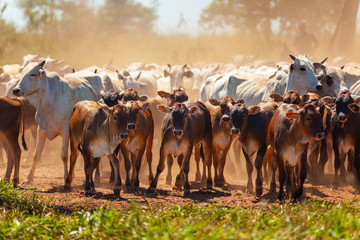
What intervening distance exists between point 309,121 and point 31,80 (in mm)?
5442

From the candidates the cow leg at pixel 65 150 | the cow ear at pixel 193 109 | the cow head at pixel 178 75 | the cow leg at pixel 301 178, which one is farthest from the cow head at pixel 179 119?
the cow head at pixel 178 75

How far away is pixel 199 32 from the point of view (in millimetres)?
53750

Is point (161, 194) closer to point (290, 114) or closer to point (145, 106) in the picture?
point (145, 106)

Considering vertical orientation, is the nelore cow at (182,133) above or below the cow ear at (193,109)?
below

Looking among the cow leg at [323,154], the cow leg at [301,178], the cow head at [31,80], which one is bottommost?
the cow leg at [301,178]

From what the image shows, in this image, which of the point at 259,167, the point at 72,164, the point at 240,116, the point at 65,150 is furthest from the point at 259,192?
the point at 65,150

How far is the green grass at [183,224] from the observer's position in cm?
528

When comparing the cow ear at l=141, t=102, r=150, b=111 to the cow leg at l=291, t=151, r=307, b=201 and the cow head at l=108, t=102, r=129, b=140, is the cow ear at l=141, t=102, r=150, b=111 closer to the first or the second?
the cow head at l=108, t=102, r=129, b=140

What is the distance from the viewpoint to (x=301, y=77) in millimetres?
11180

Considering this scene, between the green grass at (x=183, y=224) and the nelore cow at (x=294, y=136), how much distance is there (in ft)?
3.78

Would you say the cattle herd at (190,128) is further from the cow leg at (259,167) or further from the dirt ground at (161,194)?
the dirt ground at (161,194)

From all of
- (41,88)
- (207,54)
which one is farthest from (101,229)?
(207,54)

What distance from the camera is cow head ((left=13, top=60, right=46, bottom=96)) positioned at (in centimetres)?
1016

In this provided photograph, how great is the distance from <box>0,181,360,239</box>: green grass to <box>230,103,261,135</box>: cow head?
2.25 m
